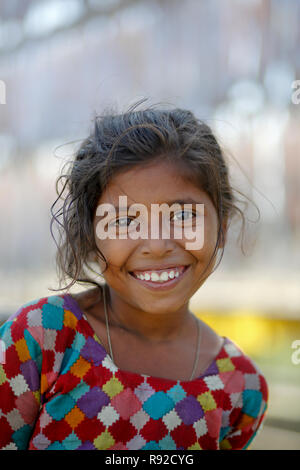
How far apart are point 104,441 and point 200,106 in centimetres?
179

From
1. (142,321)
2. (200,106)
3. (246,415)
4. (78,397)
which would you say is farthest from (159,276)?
(200,106)

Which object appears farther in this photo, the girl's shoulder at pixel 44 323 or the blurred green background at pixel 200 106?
the blurred green background at pixel 200 106

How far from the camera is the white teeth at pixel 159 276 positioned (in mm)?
942

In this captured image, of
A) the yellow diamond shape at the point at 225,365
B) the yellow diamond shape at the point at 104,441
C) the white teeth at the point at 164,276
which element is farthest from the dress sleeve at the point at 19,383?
the yellow diamond shape at the point at 225,365

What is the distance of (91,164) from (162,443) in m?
0.50

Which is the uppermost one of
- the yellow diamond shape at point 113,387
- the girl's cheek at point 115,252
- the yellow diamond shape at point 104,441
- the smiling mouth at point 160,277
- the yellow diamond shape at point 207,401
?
the girl's cheek at point 115,252

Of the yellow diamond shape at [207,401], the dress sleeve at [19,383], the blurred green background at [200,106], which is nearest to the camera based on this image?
the dress sleeve at [19,383]

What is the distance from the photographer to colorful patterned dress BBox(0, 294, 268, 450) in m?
0.89

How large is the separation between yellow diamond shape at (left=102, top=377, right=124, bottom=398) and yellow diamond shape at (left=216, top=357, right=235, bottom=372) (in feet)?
0.72

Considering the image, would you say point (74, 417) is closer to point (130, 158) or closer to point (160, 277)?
point (160, 277)

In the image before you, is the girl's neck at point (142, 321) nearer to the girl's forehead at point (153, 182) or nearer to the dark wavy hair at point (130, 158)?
the dark wavy hair at point (130, 158)

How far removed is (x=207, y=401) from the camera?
3.24 ft

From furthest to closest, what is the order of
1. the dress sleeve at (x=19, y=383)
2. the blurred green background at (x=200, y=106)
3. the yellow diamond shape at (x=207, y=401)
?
1. the blurred green background at (x=200, y=106)
2. the yellow diamond shape at (x=207, y=401)
3. the dress sleeve at (x=19, y=383)

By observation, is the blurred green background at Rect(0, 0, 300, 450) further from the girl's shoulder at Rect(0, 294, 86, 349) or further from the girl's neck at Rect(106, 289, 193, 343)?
the girl's shoulder at Rect(0, 294, 86, 349)
